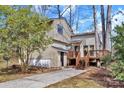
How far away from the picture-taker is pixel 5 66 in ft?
25.3

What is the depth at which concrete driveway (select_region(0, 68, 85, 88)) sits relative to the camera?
6.09m

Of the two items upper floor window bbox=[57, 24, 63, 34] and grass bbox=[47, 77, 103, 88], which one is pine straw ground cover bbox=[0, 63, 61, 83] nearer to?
grass bbox=[47, 77, 103, 88]

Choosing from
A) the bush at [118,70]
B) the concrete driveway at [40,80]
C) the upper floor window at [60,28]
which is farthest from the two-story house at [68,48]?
the bush at [118,70]

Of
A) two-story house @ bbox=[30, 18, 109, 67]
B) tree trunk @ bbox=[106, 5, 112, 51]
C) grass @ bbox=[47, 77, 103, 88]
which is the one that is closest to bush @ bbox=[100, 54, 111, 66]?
tree trunk @ bbox=[106, 5, 112, 51]

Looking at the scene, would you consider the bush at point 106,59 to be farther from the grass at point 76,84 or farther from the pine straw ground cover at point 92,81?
the grass at point 76,84

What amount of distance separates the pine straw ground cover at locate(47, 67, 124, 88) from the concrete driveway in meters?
0.26

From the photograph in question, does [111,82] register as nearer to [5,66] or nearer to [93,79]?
[93,79]

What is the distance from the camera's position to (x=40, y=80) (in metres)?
6.65

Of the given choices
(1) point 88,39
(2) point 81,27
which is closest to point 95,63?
(1) point 88,39

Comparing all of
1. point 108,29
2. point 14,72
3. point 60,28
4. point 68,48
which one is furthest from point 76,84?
point 60,28

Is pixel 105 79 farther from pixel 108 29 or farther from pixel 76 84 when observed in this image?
pixel 108 29

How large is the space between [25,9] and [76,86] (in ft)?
8.73

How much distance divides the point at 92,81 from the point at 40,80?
120 cm

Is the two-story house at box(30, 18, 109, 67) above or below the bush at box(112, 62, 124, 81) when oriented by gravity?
above
